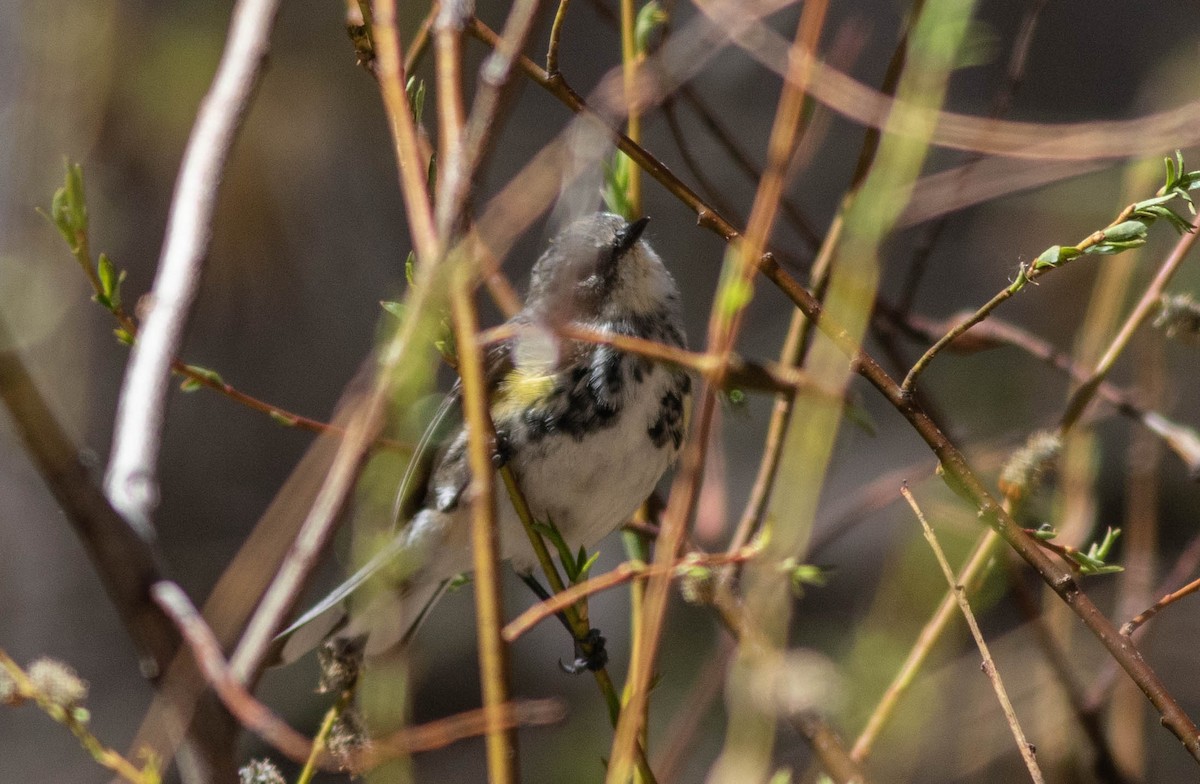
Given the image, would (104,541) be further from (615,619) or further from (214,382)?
(615,619)

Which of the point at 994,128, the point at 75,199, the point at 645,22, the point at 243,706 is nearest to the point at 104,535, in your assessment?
the point at 243,706

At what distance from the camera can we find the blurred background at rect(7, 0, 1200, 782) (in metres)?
4.17

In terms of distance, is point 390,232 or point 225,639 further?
point 390,232

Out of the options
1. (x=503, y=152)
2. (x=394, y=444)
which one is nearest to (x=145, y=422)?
(x=394, y=444)

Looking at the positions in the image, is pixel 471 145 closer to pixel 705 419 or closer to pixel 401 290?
pixel 705 419

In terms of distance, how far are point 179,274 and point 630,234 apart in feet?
3.06

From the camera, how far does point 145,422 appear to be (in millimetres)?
1465

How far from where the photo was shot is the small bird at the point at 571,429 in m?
2.32

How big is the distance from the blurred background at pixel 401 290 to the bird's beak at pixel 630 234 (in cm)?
171

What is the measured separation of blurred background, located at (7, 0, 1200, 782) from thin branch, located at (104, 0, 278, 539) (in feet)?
7.18

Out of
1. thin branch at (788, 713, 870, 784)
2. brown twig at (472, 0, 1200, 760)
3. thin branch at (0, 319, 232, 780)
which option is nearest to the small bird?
thin branch at (788, 713, 870, 784)

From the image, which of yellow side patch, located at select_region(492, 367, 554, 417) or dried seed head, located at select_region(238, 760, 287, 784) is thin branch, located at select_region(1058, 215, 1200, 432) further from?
dried seed head, located at select_region(238, 760, 287, 784)

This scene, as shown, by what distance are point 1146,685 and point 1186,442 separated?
3.20 ft

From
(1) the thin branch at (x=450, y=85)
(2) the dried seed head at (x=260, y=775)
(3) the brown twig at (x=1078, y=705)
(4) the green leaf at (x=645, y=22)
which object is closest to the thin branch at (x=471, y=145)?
(1) the thin branch at (x=450, y=85)
